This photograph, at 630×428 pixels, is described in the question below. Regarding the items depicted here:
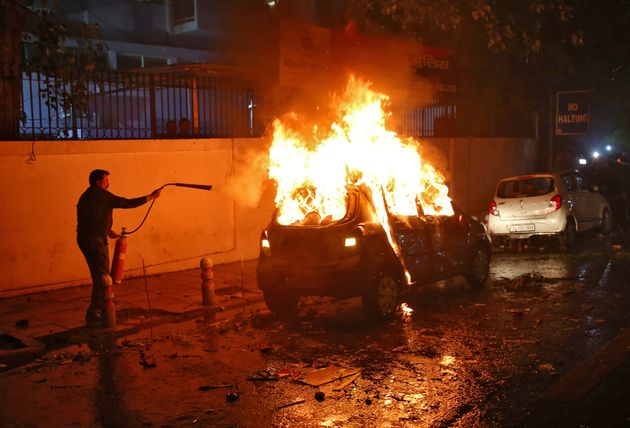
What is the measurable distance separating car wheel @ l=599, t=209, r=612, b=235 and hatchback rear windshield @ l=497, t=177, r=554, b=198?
2.83 m

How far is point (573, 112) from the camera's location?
64.0ft

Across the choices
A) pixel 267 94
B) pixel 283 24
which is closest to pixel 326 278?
pixel 267 94

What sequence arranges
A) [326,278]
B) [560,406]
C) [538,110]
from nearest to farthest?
[560,406] < [326,278] < [538,110]

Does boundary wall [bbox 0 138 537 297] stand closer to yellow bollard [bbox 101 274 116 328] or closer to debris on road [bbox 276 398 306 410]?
yellow bollard [bbox 101 274 116 328]

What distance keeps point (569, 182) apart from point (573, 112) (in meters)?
5.73

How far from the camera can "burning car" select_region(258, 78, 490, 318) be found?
8.21 meters

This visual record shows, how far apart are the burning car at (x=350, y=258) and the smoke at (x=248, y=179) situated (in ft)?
15.5

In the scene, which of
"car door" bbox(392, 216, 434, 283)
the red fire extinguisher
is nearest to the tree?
the red fire extinguisher

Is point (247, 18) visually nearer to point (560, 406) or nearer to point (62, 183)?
point (62, 183)

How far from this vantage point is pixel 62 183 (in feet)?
35.0

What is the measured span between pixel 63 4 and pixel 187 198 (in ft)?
37.5

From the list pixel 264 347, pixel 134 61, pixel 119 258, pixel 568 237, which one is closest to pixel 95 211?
pixel 119 258

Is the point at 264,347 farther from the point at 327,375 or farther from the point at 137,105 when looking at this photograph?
the point at 137,105

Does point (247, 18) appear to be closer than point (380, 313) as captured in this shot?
No
